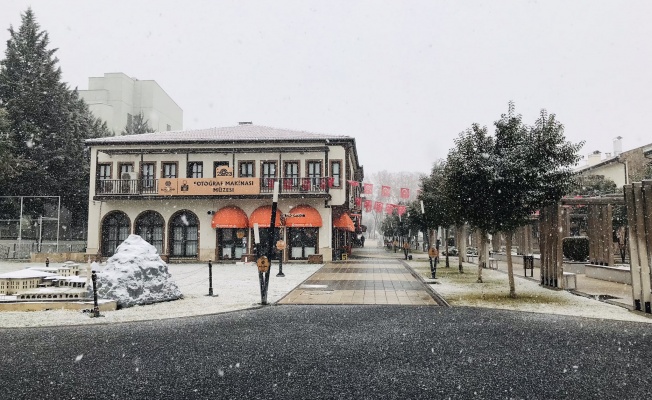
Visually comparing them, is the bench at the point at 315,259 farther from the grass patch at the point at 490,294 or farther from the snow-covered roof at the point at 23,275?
the snow-covered roof at the point at 23,275

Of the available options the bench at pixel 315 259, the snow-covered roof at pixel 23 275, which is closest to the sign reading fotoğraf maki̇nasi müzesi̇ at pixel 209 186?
the bench at pixel 315 259

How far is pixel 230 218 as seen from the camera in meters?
29.6

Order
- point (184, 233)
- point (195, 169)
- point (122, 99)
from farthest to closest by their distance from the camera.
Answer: point (122, 99) < point (195, 169) < point (184, 233)

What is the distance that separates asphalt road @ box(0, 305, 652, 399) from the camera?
16.7 ft

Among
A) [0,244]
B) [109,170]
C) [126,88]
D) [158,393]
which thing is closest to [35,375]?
[158,393]

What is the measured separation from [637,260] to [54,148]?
41285mm

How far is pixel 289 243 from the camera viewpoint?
99.5ft

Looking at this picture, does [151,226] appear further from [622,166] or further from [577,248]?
[622,166]

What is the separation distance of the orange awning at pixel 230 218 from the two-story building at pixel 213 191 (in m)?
0.06

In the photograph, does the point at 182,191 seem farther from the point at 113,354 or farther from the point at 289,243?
the point at 113,354

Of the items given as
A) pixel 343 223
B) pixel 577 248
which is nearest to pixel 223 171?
pixel 343 223

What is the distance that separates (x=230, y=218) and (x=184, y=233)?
366 cm

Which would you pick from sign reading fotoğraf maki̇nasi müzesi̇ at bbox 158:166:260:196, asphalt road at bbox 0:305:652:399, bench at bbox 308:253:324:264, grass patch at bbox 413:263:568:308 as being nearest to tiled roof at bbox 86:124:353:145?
sign reading fotoğraf maki̇nasi müzesi̇ at bbox 158:166:260:196

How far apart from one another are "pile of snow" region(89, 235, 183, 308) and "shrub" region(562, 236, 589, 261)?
793 inches
